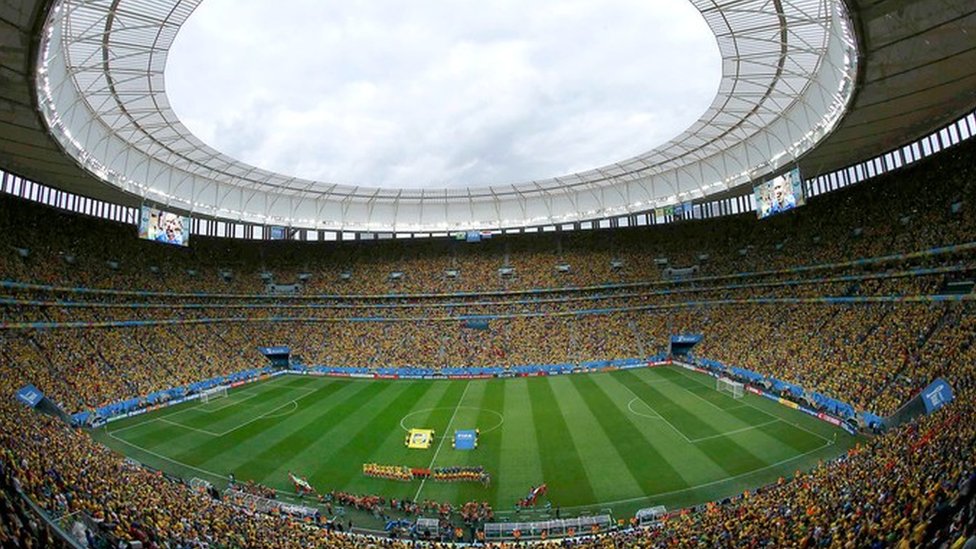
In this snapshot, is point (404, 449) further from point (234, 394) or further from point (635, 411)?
point (234, 394)

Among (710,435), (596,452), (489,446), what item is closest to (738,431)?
(710,435)

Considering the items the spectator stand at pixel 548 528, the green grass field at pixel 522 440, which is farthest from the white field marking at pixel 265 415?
the spectator stand at pixel 548 528

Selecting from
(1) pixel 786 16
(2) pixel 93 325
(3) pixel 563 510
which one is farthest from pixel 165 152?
(1) pixel 786 16

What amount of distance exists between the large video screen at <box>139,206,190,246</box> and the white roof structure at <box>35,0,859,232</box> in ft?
8.72

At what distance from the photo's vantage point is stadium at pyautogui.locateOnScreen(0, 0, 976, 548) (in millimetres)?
19328

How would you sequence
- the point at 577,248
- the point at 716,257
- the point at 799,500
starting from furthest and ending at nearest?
the point at 577,248 < the point at 716,257 < the point at 799,500

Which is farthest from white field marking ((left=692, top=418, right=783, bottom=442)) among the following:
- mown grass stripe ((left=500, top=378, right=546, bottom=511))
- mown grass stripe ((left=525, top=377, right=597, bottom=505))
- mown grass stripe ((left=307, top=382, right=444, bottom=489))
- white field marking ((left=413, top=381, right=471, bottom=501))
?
mown grass stripe ((left=307, top=382, right=444, bottom=489))

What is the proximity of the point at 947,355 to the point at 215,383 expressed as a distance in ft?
168

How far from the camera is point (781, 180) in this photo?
1470 inches

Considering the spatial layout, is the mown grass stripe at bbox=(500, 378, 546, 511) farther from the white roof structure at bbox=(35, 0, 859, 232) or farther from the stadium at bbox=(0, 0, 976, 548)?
the white roof structure at bbox=(35, 0, 859, 232)

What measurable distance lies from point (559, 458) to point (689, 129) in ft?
90.9

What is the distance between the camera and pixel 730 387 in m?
40.0

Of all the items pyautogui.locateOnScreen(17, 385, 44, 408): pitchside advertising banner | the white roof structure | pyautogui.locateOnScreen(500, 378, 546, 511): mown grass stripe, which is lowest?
pyautogui.locateOnScreen(500, 378, 546, 511): mown grass stripe

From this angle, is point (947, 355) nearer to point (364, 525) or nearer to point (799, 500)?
point (799, 500)
